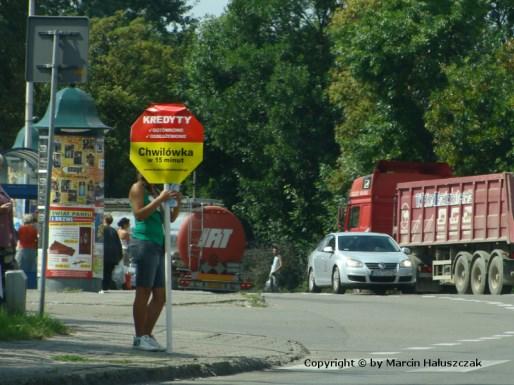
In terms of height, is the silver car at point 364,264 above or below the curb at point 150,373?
above

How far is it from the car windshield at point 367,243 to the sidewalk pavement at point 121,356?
55.0 feet

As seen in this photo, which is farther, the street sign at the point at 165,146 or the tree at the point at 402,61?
the tree at the point at 402,61

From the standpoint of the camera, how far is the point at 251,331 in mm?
19219

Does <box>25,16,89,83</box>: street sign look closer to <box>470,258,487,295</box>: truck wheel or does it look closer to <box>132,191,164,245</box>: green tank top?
<box>132,191,164,245</box>: green tank top

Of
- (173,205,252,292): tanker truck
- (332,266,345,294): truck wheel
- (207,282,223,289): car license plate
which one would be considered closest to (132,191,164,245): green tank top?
(332,266,345,294): truck wheel

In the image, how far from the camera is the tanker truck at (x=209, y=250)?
41469mm

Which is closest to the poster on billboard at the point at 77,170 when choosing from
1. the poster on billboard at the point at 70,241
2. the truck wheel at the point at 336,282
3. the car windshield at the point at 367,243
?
the poster on billboard at the point at 70,241

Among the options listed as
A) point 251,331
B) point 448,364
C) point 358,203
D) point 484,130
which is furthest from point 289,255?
point 448,364

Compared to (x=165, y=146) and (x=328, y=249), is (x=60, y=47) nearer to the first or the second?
(x=165, y=146)

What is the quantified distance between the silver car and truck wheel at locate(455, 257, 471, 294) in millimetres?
2382

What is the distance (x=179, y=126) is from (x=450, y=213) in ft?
Answer: 85.2

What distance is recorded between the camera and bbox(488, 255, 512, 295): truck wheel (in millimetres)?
36656

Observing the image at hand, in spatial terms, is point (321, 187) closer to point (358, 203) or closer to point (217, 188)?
point (217, 188)

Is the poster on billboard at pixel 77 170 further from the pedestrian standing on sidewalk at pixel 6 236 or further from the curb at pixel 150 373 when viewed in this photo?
the curb at pixel 150 373
